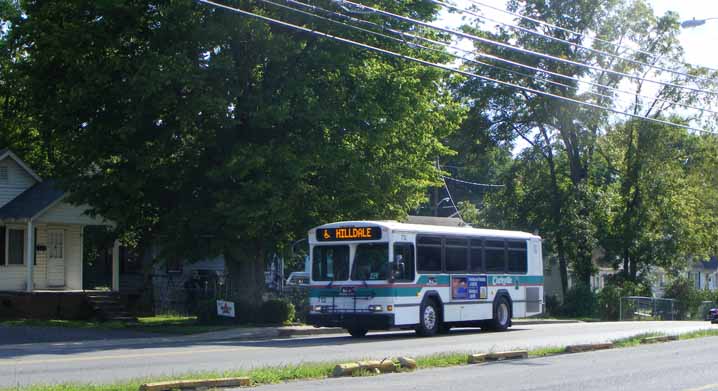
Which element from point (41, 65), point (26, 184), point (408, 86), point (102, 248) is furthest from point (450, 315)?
point (102, 248)

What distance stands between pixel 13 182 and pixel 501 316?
18.5m

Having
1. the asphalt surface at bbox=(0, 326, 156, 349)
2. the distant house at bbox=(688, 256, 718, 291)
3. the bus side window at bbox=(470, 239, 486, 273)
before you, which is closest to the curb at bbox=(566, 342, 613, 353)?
the bus side window at bbox=(470, 239, 486, 273)

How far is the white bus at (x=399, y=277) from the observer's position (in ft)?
81.7

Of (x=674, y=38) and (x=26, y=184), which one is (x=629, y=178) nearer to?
(x=674, y=38)

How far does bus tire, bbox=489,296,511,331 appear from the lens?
28984 mm

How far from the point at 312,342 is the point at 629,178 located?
34103 millimetres

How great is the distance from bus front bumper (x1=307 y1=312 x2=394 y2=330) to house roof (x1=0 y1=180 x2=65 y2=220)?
11513 millimetres

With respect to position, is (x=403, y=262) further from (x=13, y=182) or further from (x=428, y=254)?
(x=13, y=182)

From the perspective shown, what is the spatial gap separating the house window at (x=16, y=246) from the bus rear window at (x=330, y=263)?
1385cm

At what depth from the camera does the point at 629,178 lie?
176 feet

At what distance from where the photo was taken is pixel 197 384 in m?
12.8

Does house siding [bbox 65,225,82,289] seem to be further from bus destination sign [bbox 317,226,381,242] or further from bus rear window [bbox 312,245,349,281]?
bus destination sign [bbox 317,226,381,242]

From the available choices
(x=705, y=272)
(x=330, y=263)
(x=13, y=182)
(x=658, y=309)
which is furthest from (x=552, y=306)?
(x=705, y=272)

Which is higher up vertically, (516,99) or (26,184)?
(516,99)
